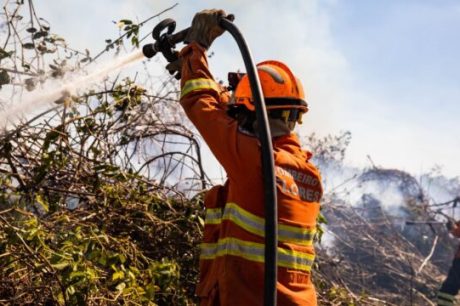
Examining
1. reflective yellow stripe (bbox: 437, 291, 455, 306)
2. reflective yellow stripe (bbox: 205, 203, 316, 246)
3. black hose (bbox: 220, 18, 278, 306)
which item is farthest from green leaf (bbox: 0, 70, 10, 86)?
reflective yellow stripe (bbox: 437, 291, 455, 306)

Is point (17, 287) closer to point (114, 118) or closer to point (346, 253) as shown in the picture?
point (114, 118)

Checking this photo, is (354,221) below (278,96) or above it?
above

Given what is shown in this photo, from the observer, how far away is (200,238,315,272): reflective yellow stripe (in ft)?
7.73

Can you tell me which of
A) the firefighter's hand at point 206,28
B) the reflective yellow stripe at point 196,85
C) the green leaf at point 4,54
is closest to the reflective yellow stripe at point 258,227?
the reflective yellow stripe at point 196,85

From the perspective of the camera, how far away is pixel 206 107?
2422 mm

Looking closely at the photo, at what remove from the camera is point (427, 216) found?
12.1 m

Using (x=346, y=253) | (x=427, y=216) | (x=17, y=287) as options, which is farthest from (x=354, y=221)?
(x=17, y=287)

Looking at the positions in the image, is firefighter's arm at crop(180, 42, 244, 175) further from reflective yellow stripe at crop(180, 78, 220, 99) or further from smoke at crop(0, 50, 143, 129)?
smoke at crop(0, 50, 143, 129)

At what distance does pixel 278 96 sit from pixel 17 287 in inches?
66.1

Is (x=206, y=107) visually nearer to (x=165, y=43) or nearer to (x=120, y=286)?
(x=165, y=43)

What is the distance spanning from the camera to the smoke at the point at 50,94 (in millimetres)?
3348

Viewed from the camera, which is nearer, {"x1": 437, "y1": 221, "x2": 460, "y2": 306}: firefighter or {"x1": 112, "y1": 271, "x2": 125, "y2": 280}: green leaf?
{"x1": 112, "y1": 271, "x2": 125, "y2": 280}: green leaf

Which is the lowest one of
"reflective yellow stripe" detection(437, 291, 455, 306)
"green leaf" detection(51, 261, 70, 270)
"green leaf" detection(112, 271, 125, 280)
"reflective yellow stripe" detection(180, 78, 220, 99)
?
"green leaf" detection(51, 261, 70, 270)

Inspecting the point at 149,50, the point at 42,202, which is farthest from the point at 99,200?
the point at 149,50
